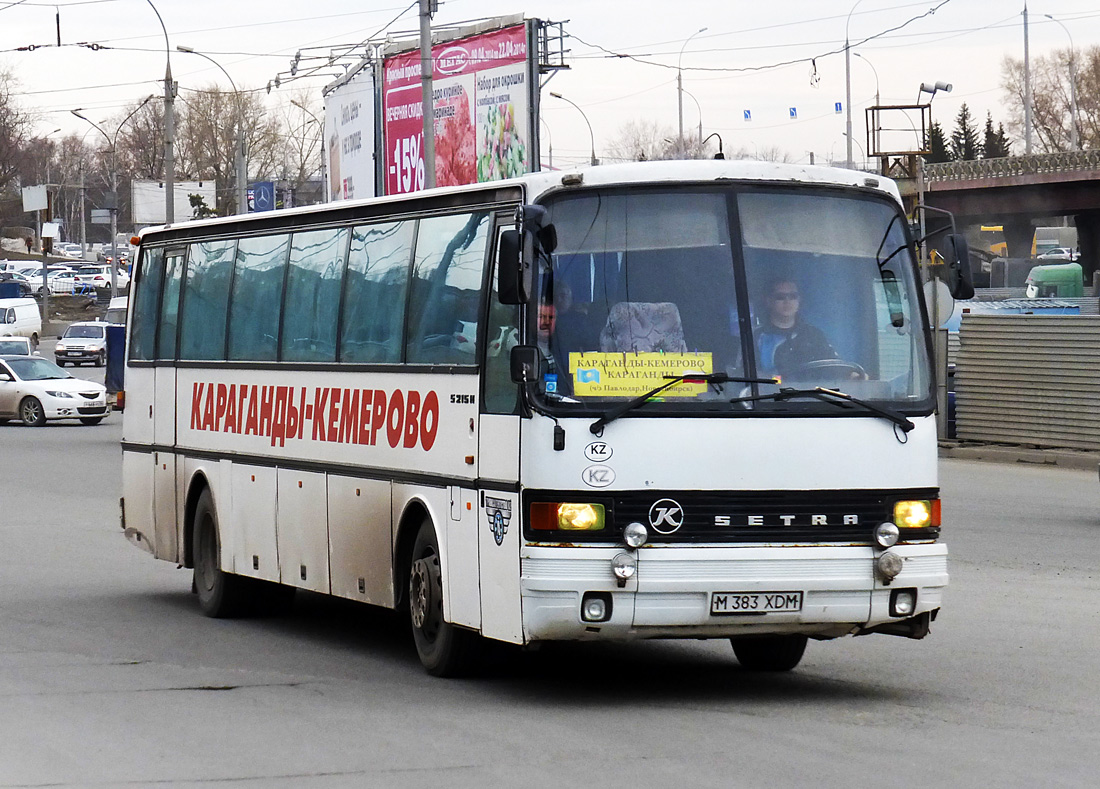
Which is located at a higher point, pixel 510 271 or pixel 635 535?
pixel 510 271

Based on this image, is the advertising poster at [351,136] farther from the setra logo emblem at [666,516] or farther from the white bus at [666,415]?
the setra logo emblem at [666,516]

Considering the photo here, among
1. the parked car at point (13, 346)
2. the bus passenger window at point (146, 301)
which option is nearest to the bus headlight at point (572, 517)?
the bus passenger window at point (146, 301)

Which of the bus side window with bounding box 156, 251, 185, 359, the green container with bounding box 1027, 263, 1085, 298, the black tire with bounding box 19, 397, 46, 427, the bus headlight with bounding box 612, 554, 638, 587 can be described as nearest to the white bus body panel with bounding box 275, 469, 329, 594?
the bus side window with bounding box 156, 251, 185, 359

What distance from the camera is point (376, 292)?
33.5ft

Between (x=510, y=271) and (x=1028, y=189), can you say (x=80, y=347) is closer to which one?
(x=1028, y=189)

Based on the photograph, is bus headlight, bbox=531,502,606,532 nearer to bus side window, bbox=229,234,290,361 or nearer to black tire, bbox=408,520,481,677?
black tire, bbox=408,520,481,677

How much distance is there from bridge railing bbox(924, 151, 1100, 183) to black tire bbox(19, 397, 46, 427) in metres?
53.3

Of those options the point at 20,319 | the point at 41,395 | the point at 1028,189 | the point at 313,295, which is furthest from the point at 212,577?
the point at 1028,189

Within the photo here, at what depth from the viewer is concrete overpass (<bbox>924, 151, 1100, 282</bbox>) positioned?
7988cm

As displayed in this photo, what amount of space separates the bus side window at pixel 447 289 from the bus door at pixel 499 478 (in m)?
0.22

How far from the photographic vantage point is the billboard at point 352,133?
51219 millimetres

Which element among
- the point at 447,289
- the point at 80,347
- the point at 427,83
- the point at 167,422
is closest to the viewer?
the point at 447,289

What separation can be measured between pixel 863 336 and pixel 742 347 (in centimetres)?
66

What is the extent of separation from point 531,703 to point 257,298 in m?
4.39
